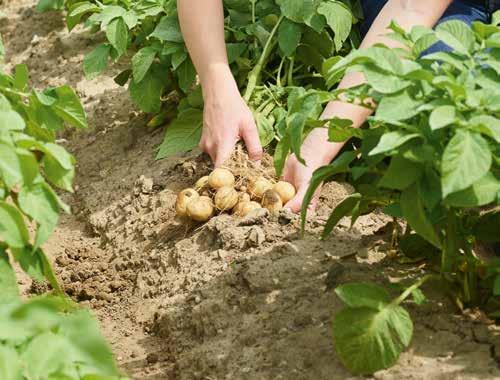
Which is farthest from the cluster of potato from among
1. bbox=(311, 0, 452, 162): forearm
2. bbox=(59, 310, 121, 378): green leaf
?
bbox=(59, 310, 121, 378): green leaf

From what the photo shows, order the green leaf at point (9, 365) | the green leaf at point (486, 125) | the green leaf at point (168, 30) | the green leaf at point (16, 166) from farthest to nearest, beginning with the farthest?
1. the green leaf at point (168, 30)
2. the green leaf at point (486, 125)
3. the green leaf at point (16, 166)
4. the green leaf at point (9, 365)

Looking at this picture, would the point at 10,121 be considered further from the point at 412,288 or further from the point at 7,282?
the point at 412,288

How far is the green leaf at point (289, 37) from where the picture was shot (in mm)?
2846

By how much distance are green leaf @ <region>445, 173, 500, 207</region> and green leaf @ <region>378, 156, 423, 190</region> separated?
7cm

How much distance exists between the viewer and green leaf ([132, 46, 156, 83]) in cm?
295

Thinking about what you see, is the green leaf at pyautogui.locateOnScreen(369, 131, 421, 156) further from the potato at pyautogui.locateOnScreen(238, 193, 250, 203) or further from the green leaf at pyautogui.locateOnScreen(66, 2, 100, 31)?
the green leaf at pyautogui.locateOnScreen(66, 2, 100, 31)

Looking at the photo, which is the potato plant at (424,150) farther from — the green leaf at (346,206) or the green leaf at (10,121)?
the green leaf at (10,121)

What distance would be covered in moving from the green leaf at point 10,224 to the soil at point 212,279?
0.61m

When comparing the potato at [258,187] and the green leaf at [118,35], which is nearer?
the potato at [258,187]

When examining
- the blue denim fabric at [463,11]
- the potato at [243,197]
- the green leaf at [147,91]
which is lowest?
the potato at [243,197]

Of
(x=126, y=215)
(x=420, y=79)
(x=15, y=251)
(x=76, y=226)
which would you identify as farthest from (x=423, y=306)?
(x=76, y=226)

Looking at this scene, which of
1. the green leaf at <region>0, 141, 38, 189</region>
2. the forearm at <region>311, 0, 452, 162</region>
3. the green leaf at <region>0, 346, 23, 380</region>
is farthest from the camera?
the forearm at <region>311, 0, 452, 162</region>

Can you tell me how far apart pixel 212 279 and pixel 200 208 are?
0.83 ft

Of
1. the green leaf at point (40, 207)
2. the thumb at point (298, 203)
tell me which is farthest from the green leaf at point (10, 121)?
the thumb at point (298, 203)
